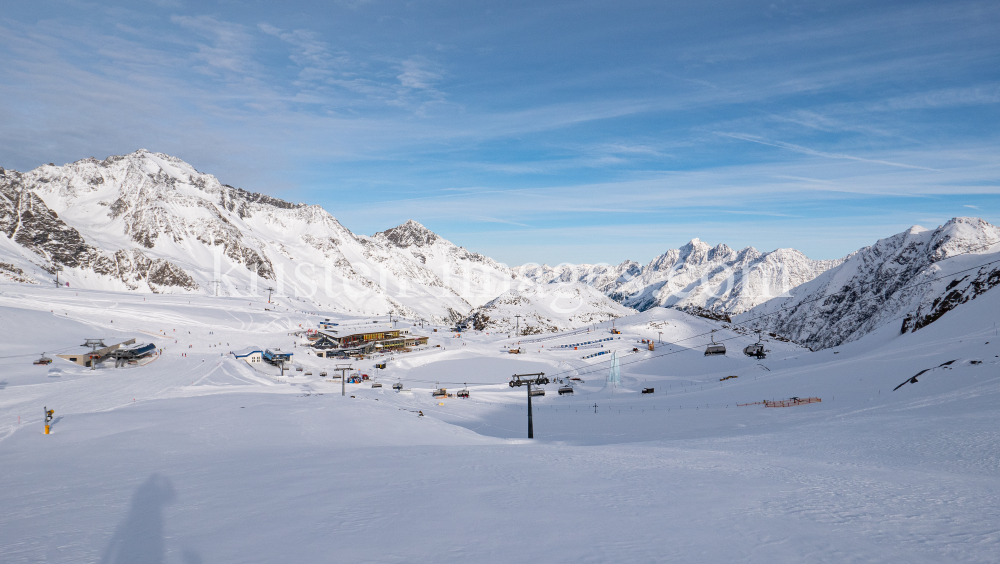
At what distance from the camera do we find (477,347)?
9262cm

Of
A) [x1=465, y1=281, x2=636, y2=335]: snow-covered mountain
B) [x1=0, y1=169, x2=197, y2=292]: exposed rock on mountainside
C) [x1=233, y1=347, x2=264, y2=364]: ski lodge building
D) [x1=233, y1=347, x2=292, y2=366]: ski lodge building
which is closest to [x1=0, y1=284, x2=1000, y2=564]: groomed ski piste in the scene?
[x1=233, y1=347, x2=264, y2=364]: ski lodge building

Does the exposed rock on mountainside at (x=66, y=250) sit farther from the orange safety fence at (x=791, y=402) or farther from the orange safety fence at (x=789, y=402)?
the orange safety fence at (x=791, y=402)

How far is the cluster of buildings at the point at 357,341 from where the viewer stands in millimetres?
90688

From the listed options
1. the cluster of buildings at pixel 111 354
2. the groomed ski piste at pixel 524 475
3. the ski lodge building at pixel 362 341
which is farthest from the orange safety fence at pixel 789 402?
the ski lodge building at pixel 362 341

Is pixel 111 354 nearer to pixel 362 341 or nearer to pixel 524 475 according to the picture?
pixel 362 341

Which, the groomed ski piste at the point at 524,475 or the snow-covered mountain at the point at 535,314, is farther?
the snow-covered mountain at the point at 535,314

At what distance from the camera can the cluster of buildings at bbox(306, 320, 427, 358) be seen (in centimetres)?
9069

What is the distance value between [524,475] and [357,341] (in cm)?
9127

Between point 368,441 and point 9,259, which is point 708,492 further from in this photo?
point 9,259

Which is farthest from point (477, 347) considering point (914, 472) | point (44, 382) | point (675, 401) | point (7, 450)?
point (914, 472)

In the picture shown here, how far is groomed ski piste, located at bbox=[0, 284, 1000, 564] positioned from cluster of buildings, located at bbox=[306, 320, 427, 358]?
4567 cm

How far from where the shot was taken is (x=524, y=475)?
538 inches

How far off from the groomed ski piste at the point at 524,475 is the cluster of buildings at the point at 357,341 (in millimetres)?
45670

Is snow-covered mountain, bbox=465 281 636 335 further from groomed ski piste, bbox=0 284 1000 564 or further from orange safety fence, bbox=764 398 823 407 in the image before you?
orange safety fence, bbox=764 398 823 407
